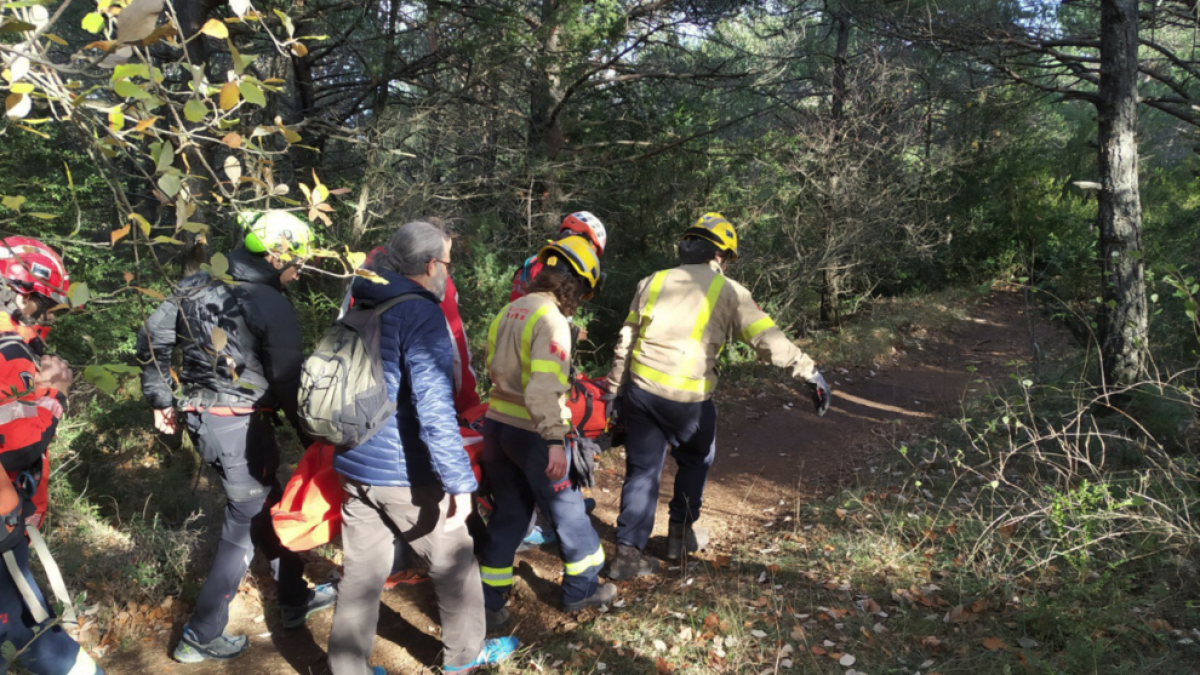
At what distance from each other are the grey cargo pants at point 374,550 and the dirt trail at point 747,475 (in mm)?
662

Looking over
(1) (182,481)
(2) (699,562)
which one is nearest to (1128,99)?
(2) (699,562)

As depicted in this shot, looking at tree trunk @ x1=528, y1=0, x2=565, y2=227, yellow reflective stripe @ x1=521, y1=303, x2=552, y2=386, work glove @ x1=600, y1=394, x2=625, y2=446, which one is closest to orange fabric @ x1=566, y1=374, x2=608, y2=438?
work glove @ x1=600, y1=394, x2=625, y2=446

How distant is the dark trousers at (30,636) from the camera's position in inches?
104

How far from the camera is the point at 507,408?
360 cm

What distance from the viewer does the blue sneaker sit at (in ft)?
11.1

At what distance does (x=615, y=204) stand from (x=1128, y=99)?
6373mm

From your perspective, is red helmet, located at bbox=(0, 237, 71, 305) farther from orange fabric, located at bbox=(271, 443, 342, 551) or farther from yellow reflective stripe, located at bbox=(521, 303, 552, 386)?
yellow reflective stripe, located at bbox=(521, 303, 552, 386)

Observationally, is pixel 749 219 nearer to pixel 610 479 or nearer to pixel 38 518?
pixel 610 479

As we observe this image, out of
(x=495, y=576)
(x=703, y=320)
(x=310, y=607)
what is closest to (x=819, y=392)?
(x=703, y=320)

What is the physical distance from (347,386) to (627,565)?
225 cm

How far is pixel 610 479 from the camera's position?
6.18m

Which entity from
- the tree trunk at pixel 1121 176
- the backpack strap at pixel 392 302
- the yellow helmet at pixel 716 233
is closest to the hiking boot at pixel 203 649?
the backpack strap at pixel 392 302

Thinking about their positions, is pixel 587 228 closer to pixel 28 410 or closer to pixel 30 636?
pixel 28 410

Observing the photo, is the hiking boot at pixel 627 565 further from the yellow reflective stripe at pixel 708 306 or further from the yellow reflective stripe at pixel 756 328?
the yellow reflective stripe at pixel 756 328
